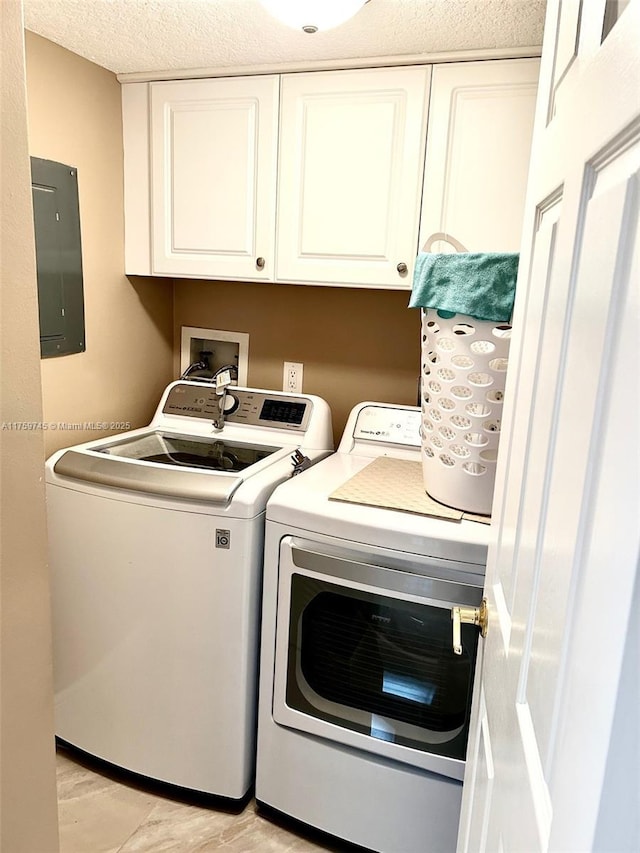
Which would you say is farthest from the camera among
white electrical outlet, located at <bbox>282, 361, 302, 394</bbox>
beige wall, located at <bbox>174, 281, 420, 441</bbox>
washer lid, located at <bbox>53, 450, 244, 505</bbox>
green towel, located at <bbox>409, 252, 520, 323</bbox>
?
white electrical outlet, located at <bbox>282, 361, 302, 394</bbox>

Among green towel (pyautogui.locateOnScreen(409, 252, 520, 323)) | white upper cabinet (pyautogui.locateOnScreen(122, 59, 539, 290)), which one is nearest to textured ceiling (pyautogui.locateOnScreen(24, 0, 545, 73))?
white upper cabinet (pyautogui.locateOnScreen(122, 59, 539, 290))

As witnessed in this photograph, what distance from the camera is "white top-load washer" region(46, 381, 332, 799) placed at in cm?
163

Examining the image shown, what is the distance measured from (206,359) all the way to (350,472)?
948mm

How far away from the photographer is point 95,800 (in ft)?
6.04

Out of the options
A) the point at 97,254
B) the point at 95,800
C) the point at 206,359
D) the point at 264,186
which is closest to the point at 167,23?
the point at 264,186

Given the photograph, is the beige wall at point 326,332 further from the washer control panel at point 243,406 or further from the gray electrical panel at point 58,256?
the gray electrical panel at point 58,256

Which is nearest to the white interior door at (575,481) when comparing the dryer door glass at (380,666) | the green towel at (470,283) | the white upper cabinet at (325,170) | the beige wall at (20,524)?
the green towel at (470,283)

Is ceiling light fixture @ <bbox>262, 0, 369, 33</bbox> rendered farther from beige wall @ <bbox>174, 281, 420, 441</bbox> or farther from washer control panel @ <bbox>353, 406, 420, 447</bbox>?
washer control panel @ <bbox>353, 406, 420, 447</bbox>

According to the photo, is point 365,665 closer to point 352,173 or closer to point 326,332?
point 326,332

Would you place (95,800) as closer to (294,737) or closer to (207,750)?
(207,750)

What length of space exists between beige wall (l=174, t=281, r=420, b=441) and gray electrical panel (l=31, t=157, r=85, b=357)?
0.56 meters

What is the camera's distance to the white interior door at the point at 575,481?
427 millimetres

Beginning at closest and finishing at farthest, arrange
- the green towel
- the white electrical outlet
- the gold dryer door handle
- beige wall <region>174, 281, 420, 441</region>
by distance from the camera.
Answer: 1. the gold dryer door handle
2. the green towel
3. beige wall <region>174, 281, 420, 441</region>
4. the white electrical outlet

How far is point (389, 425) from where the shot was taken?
6.84 ft
